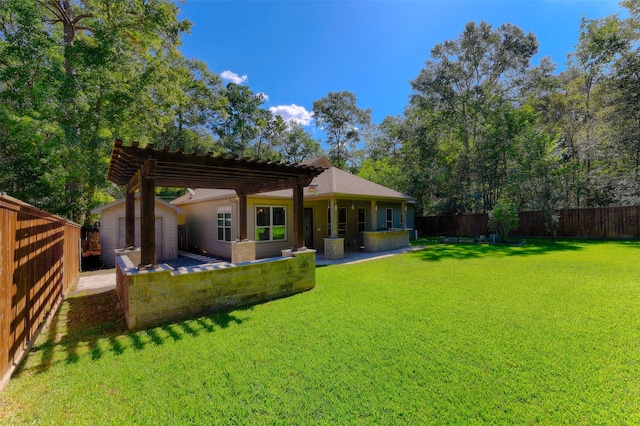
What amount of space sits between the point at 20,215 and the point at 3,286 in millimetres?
998

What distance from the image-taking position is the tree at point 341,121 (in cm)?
3141

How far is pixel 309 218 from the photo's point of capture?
12.6 metres

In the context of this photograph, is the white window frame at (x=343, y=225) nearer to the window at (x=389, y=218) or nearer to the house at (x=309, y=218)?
the house at (x=309, y=218)

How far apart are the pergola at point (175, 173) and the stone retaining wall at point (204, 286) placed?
1.13 feet

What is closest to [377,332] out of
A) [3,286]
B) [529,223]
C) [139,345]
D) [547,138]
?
[139,345]

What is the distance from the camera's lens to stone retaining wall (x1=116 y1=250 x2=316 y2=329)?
4195 mm

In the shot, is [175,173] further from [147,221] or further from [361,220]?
[361,220]

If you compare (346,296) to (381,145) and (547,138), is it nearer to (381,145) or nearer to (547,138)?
(547,138)

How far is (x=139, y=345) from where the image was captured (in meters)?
3.63

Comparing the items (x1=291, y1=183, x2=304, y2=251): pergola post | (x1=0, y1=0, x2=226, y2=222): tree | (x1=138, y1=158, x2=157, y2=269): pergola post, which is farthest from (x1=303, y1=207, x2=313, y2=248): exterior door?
(x1=0, y1=0, x2=226, y2=222): tree

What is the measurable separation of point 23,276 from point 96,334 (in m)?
1.35

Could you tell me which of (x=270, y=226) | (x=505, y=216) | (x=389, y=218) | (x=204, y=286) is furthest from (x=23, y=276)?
(x=505, y=216)

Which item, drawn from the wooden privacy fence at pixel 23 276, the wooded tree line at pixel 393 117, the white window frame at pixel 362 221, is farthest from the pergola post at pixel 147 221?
the white window frame at pixel 362 221

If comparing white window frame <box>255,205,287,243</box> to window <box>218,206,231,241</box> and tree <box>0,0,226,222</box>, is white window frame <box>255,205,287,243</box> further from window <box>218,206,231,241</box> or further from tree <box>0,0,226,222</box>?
tree <box>0,0,226,222</box>
